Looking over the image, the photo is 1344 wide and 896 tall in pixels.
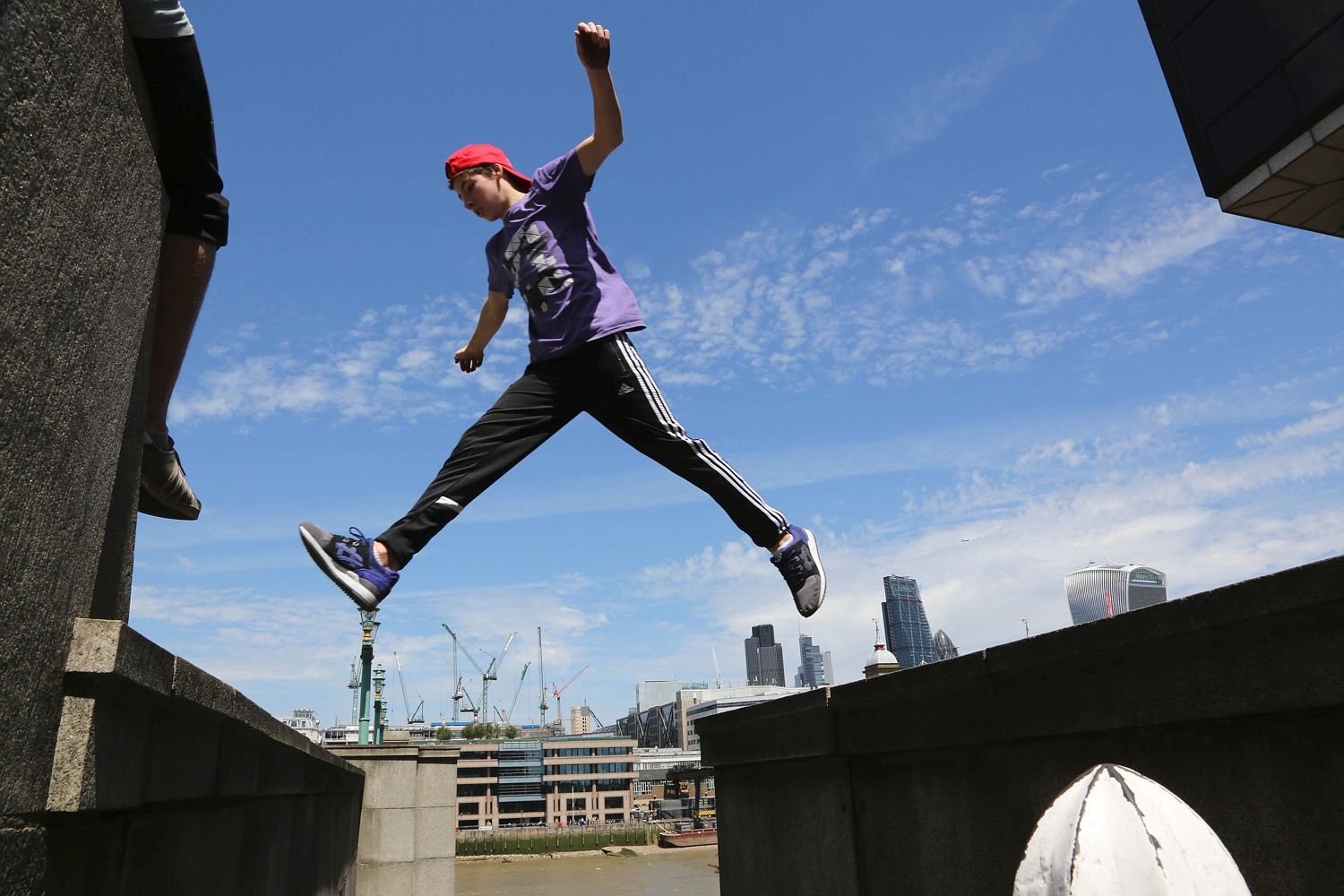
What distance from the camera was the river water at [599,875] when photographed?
5656cm

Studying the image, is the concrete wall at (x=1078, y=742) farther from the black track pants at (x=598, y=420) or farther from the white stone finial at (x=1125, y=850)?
the black track pants at (x=598, y=420)

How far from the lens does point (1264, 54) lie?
19297 millimetres

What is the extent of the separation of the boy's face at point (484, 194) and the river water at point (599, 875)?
5367 cm

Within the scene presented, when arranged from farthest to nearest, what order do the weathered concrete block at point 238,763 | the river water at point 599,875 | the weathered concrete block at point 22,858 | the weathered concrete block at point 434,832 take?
the river water at point 599,875 → the weathered concrete block at point 434,832 → the weathered concrete block at point 238,763 → the weathered concrete block at point 22,858

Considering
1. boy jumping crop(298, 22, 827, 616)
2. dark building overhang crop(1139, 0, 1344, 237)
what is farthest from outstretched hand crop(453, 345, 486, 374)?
dark building overhang crop(1139, 0, 1344, 237)

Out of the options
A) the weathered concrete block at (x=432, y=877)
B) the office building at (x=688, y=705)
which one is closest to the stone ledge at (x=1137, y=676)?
the weathered concrete block at (x=432, y=877)

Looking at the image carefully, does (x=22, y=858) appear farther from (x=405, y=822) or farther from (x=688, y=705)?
(x=688, y=705)

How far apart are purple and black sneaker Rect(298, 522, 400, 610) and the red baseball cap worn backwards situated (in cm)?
182

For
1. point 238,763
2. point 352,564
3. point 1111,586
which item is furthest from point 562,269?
point 1111,586

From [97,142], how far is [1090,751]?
2738mm

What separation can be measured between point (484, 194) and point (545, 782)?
11982cm

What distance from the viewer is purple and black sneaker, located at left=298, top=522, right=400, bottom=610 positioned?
3.51m

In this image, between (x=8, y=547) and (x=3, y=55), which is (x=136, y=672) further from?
(x=3, y=55)

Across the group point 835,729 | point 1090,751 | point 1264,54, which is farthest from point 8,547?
point 1264,54
